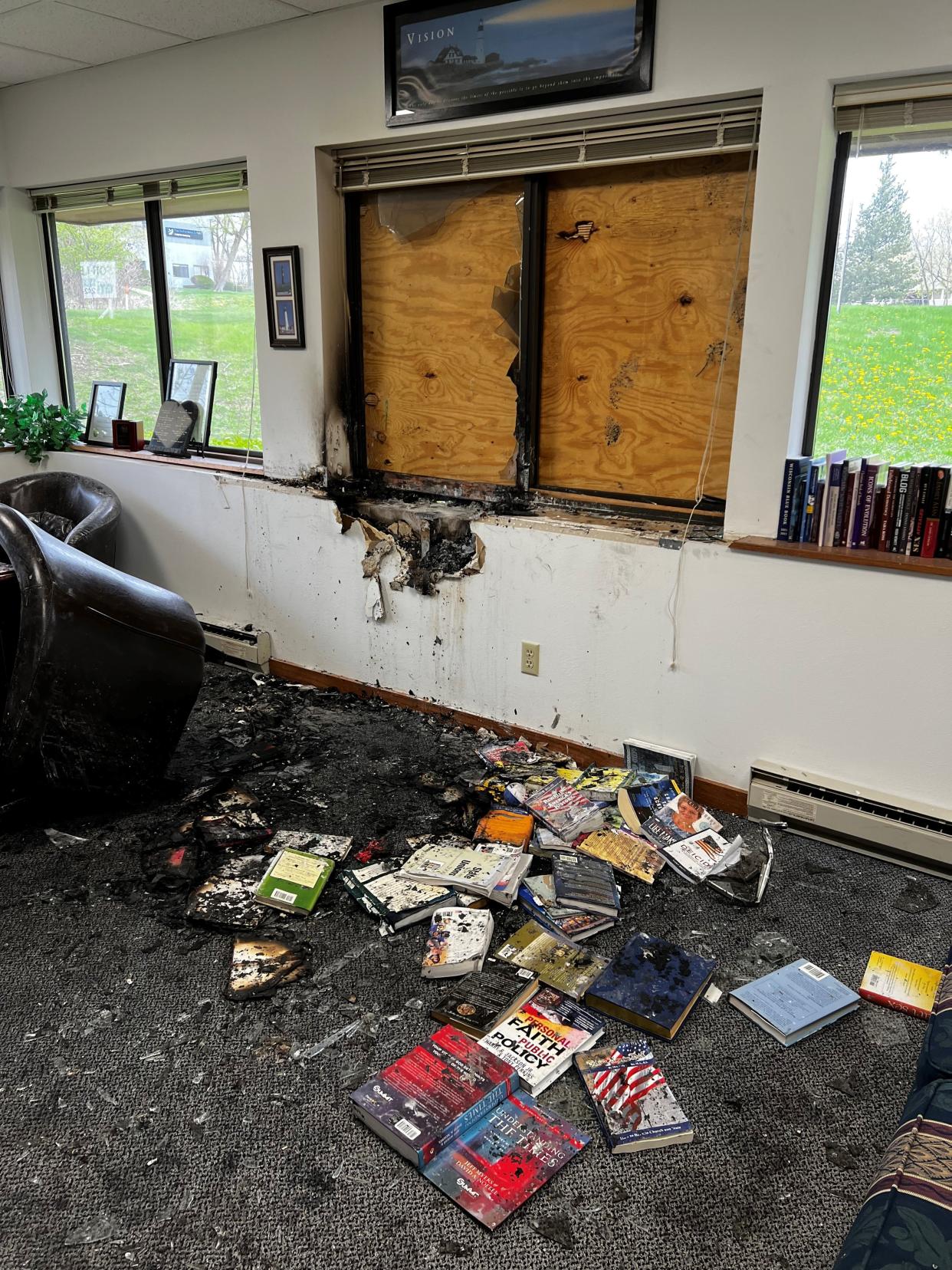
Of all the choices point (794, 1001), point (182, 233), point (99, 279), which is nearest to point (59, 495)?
point (99, 279)

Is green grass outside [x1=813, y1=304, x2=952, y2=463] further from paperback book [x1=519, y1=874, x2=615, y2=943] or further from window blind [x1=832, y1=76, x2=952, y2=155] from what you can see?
paperback book [x1=519, y1=874, x2=615, y2=943]

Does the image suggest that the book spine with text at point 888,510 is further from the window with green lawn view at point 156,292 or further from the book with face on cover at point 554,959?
the window with green lawn view at point 156,292

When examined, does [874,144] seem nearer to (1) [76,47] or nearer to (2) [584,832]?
(2) [584,832]

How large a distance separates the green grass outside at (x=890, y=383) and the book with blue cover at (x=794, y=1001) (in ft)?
4.85

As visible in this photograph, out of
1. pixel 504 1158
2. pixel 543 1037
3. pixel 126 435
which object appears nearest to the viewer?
pixel 504 1158

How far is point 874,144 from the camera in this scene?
2.47 m

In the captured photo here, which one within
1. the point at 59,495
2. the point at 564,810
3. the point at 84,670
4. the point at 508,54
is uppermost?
the point at 508,54

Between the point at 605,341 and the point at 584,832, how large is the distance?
1635 mm

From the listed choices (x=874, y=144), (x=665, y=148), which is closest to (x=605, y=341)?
(x=665, y=148)

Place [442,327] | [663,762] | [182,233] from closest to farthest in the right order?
1. [663,762]
2. [442,327]
3. [182,233]

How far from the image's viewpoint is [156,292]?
4.41 metres

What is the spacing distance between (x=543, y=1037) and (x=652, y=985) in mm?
303

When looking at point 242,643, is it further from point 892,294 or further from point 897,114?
point 897,114

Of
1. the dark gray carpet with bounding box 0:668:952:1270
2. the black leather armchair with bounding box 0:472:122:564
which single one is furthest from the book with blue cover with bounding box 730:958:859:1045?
the black leather armchair with bounding box 0:472:122:564
